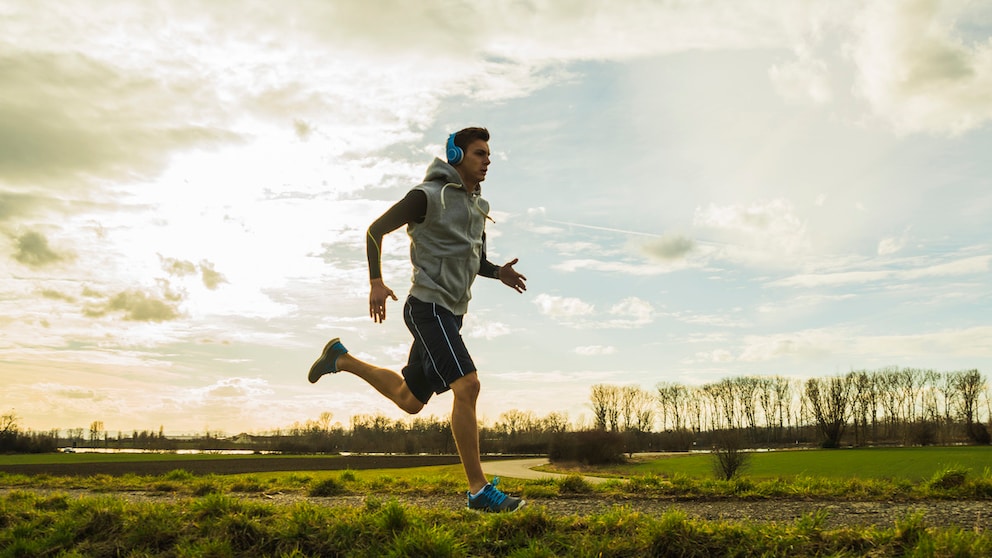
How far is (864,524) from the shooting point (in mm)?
3582

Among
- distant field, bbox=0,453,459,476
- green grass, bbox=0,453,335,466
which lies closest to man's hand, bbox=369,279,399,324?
distant field, bbox=0,453,459,476

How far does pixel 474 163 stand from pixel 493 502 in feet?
7.95

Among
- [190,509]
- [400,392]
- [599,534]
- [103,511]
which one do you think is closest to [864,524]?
[599,534]

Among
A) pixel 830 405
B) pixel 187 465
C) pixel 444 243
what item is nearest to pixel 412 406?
pixel 444 243

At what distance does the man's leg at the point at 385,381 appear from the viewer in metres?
5.00

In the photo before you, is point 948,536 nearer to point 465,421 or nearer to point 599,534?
point 599,534

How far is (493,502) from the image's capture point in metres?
4.10

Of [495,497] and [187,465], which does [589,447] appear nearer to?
[187,465]

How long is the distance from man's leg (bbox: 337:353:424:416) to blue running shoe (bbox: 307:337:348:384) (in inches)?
1.9

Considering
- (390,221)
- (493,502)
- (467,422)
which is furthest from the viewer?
(390,221)

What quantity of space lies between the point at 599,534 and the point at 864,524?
155 centimetres

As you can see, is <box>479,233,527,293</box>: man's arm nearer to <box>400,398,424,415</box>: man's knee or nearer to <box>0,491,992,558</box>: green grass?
<box>400,398,424,415</box>: man's knee

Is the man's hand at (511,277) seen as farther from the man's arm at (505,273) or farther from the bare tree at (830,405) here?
the bare tree at (830,405)

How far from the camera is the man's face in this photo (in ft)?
15.9
